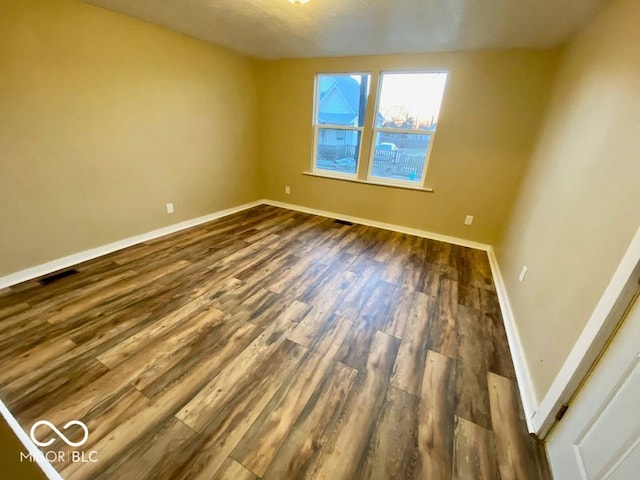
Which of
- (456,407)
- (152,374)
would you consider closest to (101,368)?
(152,374)

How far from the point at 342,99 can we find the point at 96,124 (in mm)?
2926

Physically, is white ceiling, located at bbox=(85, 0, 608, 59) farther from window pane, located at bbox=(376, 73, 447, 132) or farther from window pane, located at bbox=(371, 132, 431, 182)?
window pane, located at bbox=(371, 132, 431, 182)

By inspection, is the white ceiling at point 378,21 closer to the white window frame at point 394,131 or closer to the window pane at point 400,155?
the white window frame at point 394,131

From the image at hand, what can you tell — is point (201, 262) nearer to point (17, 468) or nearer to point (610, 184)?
point (17, 468)

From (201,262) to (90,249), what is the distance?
111 cm

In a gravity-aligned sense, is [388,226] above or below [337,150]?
below

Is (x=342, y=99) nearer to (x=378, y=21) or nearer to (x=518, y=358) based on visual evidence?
(x=378, y=21)

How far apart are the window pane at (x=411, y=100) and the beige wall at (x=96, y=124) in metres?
2.12

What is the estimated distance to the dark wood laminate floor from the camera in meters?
1.15

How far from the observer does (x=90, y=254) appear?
8.60ft

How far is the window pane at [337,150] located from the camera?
12.7ft

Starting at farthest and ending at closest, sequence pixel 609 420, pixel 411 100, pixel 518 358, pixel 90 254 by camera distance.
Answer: pixel 411 100, pixel 90 254, pixel 518 358, pixel 609 420

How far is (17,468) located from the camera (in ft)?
2.01

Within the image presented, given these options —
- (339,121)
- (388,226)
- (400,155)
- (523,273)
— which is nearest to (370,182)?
(400,155)
